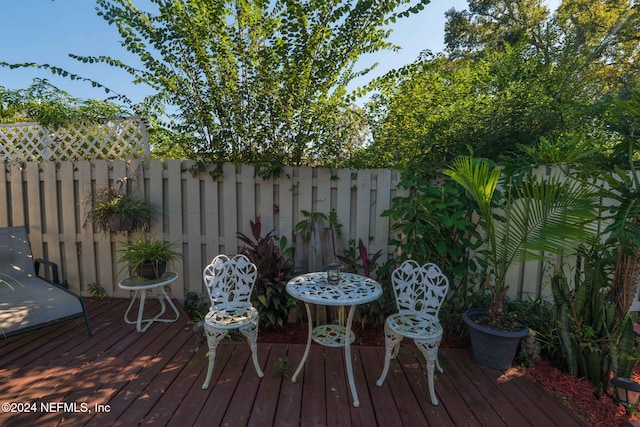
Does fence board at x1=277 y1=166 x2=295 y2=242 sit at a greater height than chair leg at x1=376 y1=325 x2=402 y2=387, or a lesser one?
greater

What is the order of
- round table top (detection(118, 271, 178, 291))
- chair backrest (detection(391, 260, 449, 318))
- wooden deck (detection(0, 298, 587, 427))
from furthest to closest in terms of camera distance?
round table top (detection(118, 271, 178, 291)) < chair backrest (detection(391, 260, 449, 318)) < wooden deck (detection(0, 298, 587, 427))

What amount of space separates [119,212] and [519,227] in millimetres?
3810

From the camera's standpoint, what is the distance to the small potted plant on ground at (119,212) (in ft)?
10.0

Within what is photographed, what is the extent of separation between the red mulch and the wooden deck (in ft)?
0.37

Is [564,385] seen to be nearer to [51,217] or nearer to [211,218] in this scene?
[211,218]

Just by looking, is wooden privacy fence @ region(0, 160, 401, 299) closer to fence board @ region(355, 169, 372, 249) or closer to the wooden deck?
fence board @ region(355, 169, 372, 249)

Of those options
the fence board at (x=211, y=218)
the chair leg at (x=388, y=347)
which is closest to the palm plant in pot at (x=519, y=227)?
the chair leg at (x=388, y=347)

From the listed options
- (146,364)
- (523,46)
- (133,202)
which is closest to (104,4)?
(133,202)

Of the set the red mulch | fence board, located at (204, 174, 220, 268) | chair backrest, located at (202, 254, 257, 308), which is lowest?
the red mulch

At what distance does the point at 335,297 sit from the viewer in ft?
6.35

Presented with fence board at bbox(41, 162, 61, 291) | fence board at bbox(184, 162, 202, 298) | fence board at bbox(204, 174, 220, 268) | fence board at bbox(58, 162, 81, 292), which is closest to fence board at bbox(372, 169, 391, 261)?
fence board at bbox(204, 174, 220, 268)

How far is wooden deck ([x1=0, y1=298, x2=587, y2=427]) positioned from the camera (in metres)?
1.72

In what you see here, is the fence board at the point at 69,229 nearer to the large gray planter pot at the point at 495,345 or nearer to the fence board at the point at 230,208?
the fence board at the point at 230,208

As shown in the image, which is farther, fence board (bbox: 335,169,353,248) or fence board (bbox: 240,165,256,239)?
fence board (bbox: 240,165,256,239)
